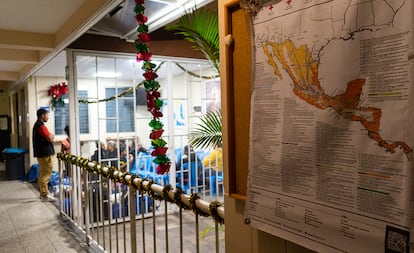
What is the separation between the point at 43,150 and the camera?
17.9 feet

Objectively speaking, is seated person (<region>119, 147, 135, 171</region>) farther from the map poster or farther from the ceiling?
the map poster

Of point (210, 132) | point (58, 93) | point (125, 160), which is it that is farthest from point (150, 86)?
point (58, 93)

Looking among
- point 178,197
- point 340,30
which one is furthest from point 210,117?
point 340,30

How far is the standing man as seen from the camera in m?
5.37

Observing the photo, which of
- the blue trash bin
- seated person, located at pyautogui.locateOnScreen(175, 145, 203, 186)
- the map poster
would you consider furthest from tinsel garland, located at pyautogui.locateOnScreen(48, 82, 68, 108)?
the map poster

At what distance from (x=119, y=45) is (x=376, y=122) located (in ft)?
13.4

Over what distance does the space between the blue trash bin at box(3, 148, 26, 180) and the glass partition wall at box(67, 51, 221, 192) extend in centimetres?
397

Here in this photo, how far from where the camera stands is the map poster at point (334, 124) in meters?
0.72

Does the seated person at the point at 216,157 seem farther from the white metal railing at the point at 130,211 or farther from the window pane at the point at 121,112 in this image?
the window pane at the point at 121,112

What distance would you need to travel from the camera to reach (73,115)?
4.21 meters

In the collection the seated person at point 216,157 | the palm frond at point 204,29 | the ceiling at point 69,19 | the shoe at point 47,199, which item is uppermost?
the ceiling at point 69,19

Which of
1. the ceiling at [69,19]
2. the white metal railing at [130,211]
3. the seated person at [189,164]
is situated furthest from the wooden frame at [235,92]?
the seated person at [189,164]

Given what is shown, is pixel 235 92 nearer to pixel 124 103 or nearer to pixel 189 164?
pixel 124 103

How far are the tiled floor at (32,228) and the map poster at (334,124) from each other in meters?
2.86
